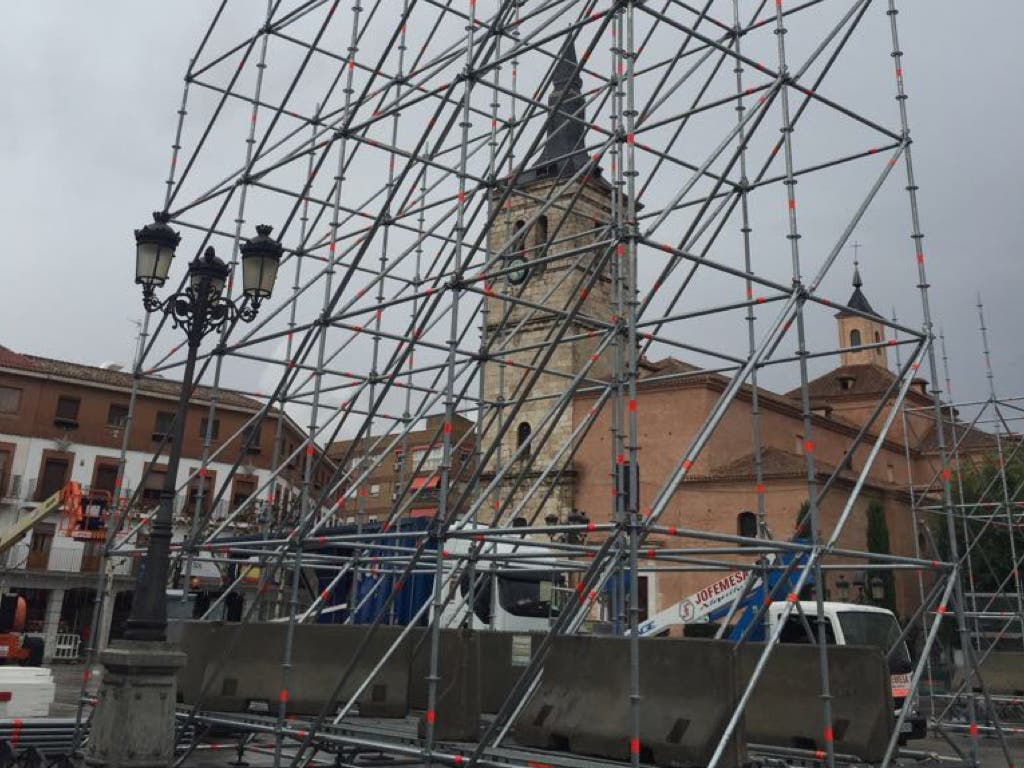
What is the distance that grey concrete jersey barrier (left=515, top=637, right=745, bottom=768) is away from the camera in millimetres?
6457

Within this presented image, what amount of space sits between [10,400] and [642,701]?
34531mm

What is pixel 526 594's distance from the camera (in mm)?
17641

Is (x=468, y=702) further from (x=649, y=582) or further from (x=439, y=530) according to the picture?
(x=649, y=582)

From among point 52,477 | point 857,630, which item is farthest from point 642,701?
point 52,477

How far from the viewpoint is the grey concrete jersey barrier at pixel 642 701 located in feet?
21.2

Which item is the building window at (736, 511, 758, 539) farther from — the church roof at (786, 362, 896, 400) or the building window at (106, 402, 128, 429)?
the building window at (106, 402, 128, 429)

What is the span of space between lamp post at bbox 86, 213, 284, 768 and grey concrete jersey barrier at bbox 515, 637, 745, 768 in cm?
277

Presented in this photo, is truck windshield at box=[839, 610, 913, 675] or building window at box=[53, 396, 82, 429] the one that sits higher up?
building window at box=[53, 396, 82, 429]

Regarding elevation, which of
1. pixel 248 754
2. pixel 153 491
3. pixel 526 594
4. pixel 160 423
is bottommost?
pixel 248 754

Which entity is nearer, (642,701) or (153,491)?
(642,701)

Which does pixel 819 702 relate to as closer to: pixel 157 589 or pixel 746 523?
pixel 157 589

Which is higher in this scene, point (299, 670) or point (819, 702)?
point (299, 670)

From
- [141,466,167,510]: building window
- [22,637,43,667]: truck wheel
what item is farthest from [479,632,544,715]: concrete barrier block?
[141,466,167,510]: building window

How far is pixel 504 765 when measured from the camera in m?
6.57
